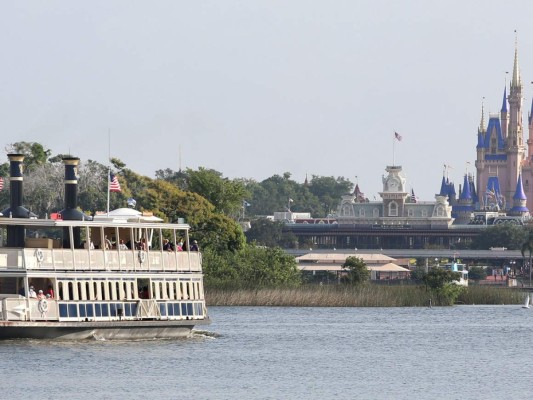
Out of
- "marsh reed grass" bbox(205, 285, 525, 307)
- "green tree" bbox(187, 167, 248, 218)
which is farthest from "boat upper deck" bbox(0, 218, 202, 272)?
"green tree" bbox(187, 167, 248, 218)

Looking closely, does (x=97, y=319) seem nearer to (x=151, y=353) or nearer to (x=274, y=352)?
(x=151, y=353)

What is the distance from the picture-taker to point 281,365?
60.7m

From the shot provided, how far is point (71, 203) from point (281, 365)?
32.4 feet

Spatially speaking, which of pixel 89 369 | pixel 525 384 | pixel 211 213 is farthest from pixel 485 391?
pixel 211 213

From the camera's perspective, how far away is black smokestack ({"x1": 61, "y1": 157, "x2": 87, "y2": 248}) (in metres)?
61.9

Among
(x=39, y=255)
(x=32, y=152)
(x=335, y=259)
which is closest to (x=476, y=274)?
(x=335, y=259)

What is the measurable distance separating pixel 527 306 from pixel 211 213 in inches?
954

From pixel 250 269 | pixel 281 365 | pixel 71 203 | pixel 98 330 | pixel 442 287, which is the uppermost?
pixel 71 203

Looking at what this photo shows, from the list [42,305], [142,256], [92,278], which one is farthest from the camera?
[142,256]

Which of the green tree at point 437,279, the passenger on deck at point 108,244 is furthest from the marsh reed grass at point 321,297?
the passenger on deck at point 108,244

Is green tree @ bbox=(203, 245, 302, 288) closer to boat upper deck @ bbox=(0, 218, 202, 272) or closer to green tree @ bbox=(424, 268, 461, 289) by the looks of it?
green tree @ bbox=(424, 268, 461, 289)

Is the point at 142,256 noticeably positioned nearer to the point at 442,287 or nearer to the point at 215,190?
the point at 442,287

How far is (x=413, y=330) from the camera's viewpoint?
266 ft

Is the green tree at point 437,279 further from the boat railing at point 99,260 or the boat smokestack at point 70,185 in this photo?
the boat smokestack at point 70,185
